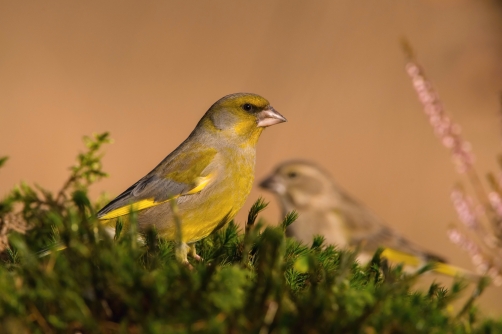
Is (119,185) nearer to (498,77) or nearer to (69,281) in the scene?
(498,77)

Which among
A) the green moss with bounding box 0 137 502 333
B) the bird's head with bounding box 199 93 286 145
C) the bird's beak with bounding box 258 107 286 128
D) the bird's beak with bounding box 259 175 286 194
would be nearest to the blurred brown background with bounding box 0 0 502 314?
the bird's beak with bounding box 259 175 286 194

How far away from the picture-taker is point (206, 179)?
355 cm

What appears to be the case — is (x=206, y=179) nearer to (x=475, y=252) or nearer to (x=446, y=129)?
(x=446, y=129)

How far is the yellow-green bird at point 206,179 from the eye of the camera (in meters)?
3.36

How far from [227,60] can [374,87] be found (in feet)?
6.69

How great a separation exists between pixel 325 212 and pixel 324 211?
0.06 feet

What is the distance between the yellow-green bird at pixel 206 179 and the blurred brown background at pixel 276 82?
4078 millimetres

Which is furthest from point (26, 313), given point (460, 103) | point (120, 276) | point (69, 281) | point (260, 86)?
point (460, 103)

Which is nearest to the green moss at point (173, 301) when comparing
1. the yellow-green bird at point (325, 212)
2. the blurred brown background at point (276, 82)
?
the yellow-green bird at point (325, 212)

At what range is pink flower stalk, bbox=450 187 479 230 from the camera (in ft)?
14.6

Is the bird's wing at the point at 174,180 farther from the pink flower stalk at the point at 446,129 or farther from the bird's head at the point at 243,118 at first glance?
the pink flower stalk at the point at 446,129

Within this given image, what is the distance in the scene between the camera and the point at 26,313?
4.89ft

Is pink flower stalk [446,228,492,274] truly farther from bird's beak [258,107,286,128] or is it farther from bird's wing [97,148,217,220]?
bird's wing [97,148,217,220]

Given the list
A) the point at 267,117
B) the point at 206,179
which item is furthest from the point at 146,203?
the point at 267,117
